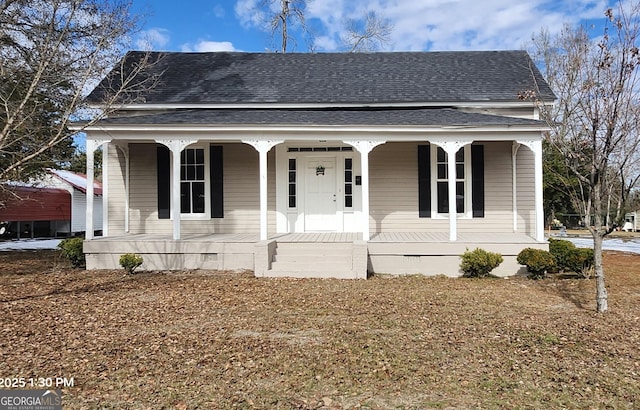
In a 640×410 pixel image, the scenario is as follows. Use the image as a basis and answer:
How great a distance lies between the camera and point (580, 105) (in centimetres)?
576

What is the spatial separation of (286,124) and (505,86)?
6.00m

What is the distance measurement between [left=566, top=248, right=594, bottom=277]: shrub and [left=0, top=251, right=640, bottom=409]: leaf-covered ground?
0.93 metres

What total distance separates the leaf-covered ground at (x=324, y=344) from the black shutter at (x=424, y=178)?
3.23 metres

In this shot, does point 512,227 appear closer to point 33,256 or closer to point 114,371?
point 114,371

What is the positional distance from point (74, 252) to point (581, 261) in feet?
34.9

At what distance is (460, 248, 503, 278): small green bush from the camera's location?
853 centimetres

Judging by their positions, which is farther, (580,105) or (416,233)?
(416,233)

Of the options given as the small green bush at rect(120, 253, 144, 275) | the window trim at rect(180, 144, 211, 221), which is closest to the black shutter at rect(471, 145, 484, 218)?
the window trim at rect(180, 144, 211, 221)

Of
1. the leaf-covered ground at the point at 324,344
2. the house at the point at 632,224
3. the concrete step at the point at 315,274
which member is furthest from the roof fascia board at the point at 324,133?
the house at the point at 632,224

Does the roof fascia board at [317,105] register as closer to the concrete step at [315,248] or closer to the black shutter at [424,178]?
the black shutter at [424,178]

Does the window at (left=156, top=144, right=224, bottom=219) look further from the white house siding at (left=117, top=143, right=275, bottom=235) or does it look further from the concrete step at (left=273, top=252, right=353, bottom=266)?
the concrete step at (left=273, top=252, right=353, bottom=266)

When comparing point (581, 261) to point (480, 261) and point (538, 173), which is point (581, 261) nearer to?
point (538, 173)

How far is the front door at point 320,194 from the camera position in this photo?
10984 mm

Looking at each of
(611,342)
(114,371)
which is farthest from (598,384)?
(114,371)
